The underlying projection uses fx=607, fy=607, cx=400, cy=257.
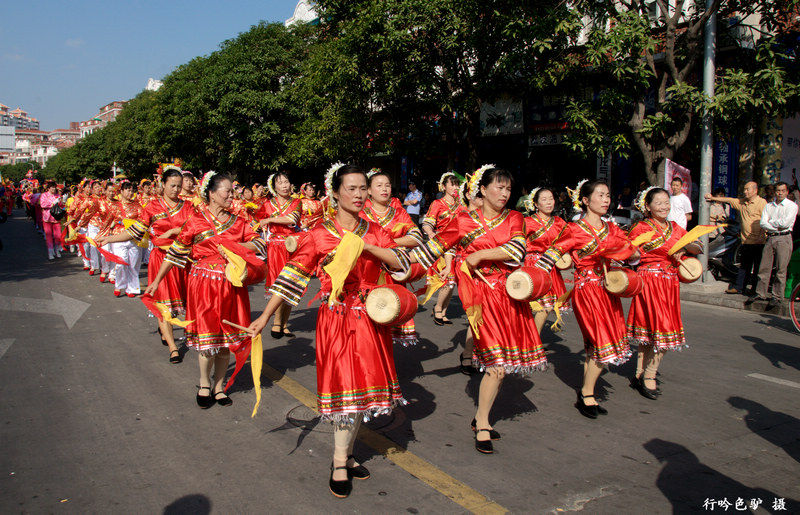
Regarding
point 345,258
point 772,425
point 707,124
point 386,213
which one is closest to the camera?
point 345,258

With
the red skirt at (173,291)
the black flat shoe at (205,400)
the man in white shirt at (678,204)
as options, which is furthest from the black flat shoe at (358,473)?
the man in white shirt at (678,204)

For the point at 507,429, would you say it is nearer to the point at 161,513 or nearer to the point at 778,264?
the point at 161,513

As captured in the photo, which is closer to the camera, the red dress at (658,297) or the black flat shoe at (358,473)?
the black flat shoe at (358,473)

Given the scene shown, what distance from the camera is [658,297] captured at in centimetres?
534

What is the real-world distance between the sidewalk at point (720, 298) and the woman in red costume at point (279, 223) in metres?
6.99

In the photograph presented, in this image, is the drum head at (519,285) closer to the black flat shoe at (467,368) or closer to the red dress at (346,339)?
the red dress at (346,339)

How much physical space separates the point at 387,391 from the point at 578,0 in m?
10.7

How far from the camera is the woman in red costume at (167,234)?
571 cm

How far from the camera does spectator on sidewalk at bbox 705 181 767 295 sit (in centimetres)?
1019

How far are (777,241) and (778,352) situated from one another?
11.2 feet

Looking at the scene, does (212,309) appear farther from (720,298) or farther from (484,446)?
(720,298)

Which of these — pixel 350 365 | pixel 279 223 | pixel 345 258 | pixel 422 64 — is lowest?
pixel 350 365

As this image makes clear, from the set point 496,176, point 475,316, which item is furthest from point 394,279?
point 496,176

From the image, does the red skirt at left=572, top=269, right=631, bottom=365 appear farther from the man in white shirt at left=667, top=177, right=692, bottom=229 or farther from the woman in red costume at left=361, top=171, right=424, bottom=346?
the man in white shirt at left=667, top=177, right=692, bottom=229
